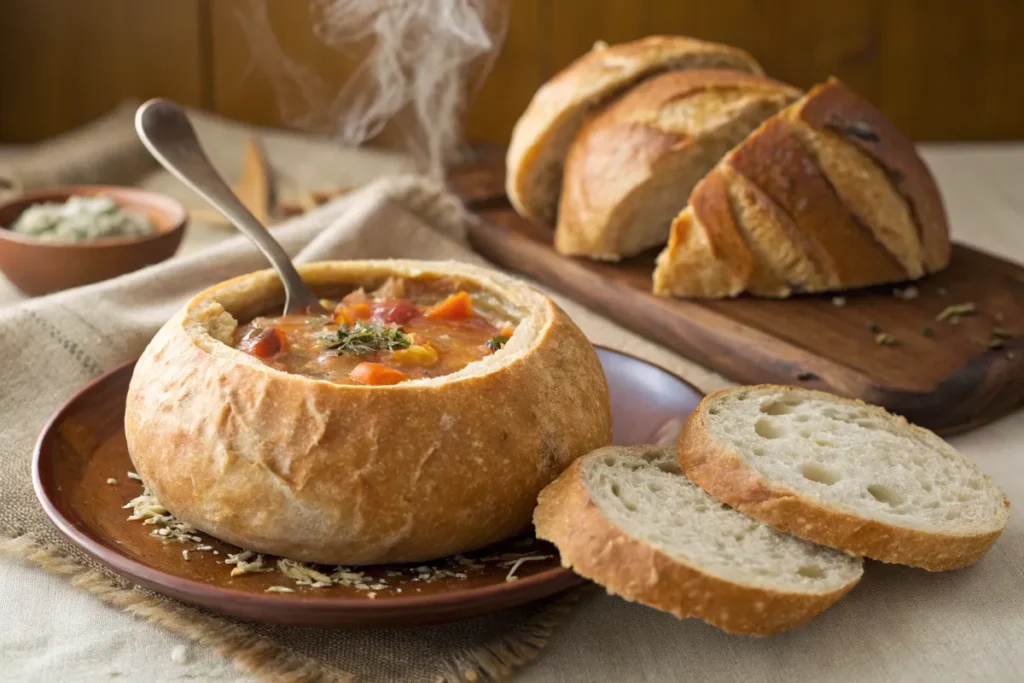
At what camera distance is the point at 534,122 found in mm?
3900

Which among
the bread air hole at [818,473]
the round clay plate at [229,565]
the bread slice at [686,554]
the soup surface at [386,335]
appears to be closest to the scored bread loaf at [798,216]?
the round clay plate at [229,565]

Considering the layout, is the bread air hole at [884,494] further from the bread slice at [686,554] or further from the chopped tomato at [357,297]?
the chopped tomato at [357,297]

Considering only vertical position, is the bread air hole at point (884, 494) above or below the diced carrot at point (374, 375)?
below

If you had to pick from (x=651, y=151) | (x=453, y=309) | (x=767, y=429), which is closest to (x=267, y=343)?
(x=453, y=309)

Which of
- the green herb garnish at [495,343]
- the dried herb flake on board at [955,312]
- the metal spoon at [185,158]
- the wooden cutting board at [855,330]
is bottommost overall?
the wooden cutting board at [855,330]

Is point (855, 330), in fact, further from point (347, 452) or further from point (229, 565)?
point (229, 565)

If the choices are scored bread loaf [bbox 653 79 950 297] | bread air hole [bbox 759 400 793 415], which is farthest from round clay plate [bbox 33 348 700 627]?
scored bread loaf [bbox 653 79 950 297]

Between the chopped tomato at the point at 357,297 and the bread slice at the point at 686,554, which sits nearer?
the bread slice at the point at 686,554

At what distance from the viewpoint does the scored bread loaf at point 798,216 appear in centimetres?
337

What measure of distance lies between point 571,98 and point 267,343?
5.95 feet

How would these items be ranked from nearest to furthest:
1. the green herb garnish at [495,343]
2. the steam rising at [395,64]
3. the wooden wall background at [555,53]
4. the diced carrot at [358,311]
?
the green herb garnish at [495,343] < the diced carrot at [358,311] < the steam rising at [395,64] < the wooden wall background at [555,53]

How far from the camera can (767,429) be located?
2.41 meters

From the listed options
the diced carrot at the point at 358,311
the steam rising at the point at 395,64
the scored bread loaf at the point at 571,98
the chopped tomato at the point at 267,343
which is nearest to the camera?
the chopped tomato at the point at 267,343

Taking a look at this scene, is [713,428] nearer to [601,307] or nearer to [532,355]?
[532,355]
